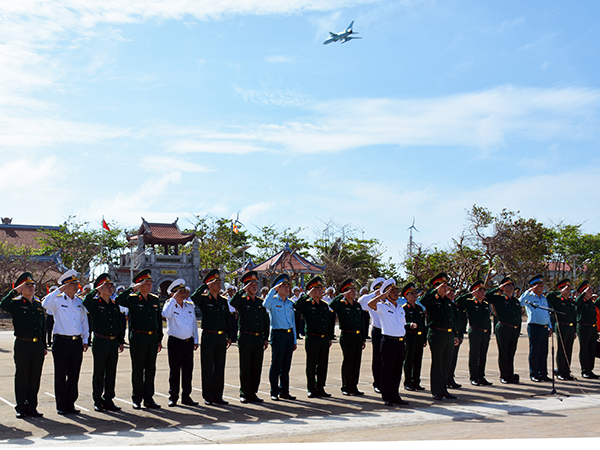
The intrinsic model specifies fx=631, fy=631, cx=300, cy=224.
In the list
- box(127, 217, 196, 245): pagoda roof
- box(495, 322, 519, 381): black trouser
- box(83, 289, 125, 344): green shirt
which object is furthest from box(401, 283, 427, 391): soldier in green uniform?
box(127, 217, 196, 245): pagoda roof

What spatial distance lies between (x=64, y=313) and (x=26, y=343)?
577mm

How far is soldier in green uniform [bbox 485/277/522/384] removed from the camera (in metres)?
11.5

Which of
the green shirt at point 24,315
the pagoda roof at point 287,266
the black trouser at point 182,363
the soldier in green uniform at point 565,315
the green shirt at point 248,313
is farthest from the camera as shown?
the pagoda roof at point 287,266

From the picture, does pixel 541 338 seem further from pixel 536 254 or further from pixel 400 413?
pixel 536 254

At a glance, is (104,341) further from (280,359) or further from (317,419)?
(317,419)

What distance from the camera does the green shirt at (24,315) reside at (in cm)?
802

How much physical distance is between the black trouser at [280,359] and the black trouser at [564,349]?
5.29m

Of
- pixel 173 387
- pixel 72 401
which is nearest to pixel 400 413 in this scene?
pixel 173 387

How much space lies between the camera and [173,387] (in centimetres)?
880

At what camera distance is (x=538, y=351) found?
11.8 m

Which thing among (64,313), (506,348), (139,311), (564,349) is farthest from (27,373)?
(564,349)

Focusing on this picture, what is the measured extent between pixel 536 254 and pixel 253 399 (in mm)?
40960

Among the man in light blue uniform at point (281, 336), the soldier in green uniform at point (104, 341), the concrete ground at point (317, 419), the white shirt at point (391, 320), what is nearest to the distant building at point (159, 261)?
the concrete ground at point (317, 419)

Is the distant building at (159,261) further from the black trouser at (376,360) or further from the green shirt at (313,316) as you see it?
the green shirt at (313,316)
